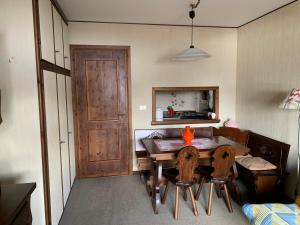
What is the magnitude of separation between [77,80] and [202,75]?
226 cm

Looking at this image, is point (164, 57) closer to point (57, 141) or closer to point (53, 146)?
point (57, 141)

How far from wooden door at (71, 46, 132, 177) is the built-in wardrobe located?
0.44 m

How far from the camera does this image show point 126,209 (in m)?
3.05

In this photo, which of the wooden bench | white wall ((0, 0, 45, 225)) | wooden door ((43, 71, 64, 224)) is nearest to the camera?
white wall ((0, 0, 45, 225))

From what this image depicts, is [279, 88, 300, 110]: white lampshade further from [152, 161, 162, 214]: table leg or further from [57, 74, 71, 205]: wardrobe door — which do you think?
[57, 74, 71, 205]: wardrobe door

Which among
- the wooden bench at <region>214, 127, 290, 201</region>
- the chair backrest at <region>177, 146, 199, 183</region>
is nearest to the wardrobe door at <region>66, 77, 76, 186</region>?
the chair backrest at <region>177, 146, 199, 183</region>

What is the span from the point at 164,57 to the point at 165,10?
0.95 meters

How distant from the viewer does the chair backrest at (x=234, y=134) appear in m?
3.95

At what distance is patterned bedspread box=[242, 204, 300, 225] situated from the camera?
76.6 inches

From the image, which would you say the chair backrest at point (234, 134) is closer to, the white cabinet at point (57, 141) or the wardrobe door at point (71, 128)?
the wardrobe door at point (71, 128)

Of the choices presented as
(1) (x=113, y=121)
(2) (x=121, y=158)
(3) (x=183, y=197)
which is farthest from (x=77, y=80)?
(3) (x=183, y=197)

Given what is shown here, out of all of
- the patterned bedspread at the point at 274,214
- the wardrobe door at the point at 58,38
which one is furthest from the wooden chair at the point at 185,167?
the wardrobe door at the point at 58,38

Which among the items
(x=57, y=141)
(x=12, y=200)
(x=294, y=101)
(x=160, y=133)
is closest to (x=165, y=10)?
(x=160, y=133)

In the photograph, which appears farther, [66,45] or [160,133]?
[160,133]
